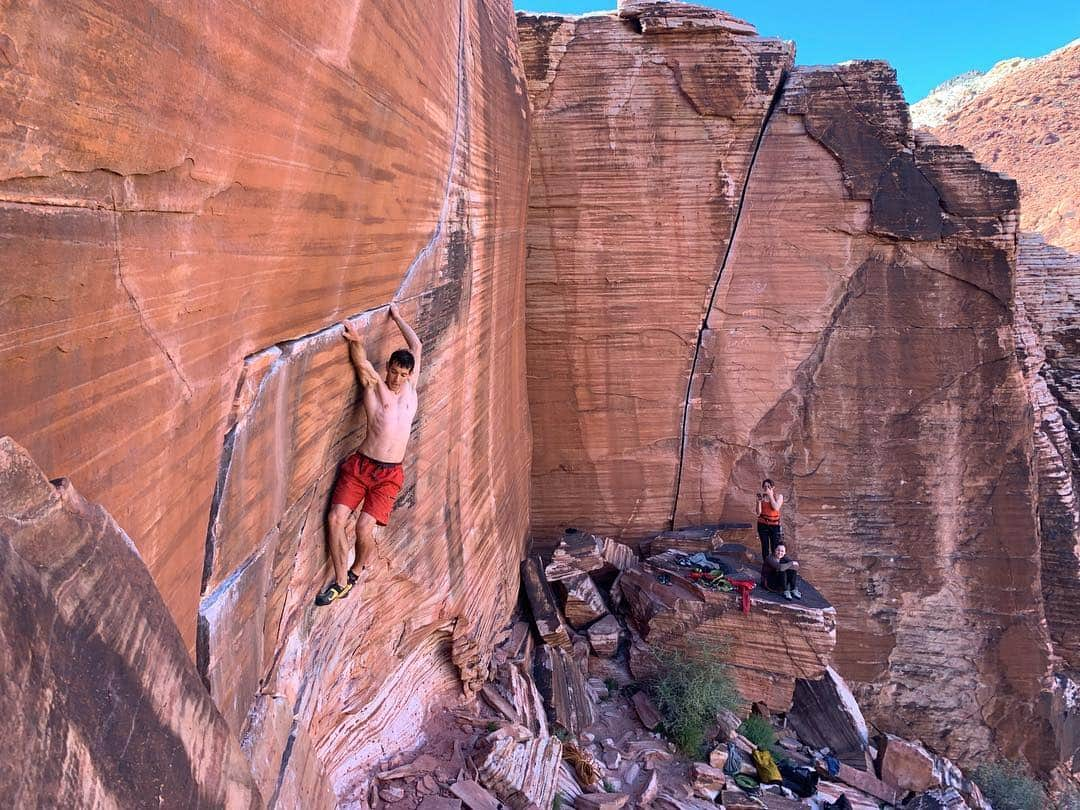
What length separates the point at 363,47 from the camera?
9.88ft

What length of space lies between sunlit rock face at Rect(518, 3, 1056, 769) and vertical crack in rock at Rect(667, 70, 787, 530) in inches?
0.9

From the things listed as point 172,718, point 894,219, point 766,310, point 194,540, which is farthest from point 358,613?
point 894,219

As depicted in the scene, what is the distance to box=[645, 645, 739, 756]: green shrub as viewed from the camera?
655cm

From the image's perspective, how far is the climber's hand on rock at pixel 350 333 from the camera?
133 inches

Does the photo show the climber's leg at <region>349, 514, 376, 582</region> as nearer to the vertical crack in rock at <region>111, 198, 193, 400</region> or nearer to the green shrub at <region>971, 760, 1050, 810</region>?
the vertical crack in rock at <region>111, 198, 193, 400</region>

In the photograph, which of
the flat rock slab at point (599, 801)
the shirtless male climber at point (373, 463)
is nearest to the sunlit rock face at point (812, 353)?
the flat rock slab at point (599, 801)

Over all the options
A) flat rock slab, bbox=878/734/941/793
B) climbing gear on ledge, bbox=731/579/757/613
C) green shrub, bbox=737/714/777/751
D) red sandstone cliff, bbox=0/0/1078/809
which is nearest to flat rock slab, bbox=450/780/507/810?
red sandstone cliff, bbox=0/0/1078/809

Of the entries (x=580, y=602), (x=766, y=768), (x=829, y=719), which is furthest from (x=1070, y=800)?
(x=580, y=602)

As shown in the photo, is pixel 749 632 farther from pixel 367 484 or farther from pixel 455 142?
pixel 455 142

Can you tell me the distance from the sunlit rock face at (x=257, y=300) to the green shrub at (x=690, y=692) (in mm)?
2617

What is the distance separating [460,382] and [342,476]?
1.93 m

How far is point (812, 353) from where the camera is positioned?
792 cm

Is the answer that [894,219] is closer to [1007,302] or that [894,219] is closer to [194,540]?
[1007,302]

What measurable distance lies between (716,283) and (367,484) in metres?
5.39
